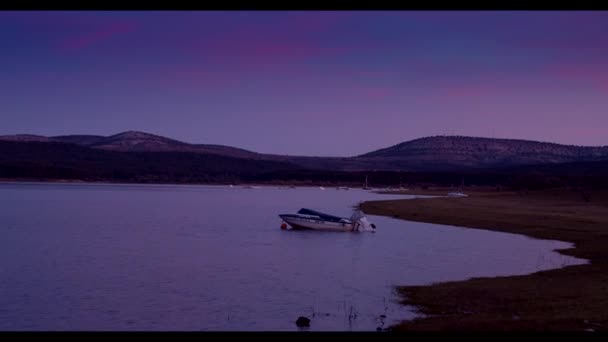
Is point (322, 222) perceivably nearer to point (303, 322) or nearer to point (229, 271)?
point (229, 271)

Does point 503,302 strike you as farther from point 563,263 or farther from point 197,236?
point 197,236

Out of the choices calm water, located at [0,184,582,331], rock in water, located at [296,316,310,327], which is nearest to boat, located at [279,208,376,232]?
calm water, located at [0,184,582,331]

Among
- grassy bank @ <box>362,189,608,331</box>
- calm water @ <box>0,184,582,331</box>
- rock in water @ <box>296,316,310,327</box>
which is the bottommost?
calm water @ <box>0,184,582,331</box>

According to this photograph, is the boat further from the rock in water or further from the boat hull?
the rock in water

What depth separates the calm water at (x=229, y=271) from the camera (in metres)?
19.4

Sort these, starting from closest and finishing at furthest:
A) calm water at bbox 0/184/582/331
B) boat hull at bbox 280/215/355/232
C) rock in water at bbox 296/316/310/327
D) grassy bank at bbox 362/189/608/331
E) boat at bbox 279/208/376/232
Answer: grassy bank at bbox 362/189/608/331 → rock in water at bbox 296/316/310/327 → calm water at bbox 0/184/582/331 → boat at bbox 279/208/376/232 → boat hull at bbox 280/215/355/232

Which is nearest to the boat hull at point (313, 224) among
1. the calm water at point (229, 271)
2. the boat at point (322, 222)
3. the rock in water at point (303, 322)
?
the boat at point (322, 222)

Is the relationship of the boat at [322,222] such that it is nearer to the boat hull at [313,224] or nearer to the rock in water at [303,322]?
the boat hull at [313,224]

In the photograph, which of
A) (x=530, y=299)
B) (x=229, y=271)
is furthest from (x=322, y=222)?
(x=530, y=299)

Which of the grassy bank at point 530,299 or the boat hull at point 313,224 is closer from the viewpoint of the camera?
the grassy bank at point 530,299

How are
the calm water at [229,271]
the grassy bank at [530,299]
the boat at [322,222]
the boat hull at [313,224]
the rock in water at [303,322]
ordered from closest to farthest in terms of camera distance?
the grassy bank at [530,299] < the rock in water at [303,322] < the calm water at [229,271] < the boat at [322,222] < the boat hull at [313,224]

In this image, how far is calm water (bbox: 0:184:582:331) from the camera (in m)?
19.4

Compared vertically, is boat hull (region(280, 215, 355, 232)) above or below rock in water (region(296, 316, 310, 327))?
above

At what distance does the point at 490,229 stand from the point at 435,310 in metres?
31.8
